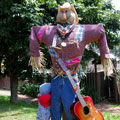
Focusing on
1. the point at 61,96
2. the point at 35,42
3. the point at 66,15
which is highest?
the point at 66,15

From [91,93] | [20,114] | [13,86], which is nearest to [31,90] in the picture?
[91,93]

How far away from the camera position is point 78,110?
1.98m

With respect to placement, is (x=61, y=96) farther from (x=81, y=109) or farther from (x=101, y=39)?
(x=101, y=39)

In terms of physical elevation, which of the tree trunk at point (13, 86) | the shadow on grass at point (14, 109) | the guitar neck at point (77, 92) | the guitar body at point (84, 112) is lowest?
the shadow on grass at point (14, 109)

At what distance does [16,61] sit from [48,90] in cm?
486

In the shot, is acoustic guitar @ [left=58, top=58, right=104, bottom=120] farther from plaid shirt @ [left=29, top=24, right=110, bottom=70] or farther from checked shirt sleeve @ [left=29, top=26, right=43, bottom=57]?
checked shirt sleeve @ [left=29, top=26, right=43, bottom=57]

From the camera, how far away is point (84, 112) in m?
2.02

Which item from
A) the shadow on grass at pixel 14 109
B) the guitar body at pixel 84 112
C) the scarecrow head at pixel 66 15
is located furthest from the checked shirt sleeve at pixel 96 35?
the shadow on grass at pixel 14 109

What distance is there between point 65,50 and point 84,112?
2.36 ft

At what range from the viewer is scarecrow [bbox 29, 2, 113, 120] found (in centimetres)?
209

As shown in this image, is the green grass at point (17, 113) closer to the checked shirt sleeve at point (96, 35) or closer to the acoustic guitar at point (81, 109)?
the acoustic guitar at point (81, 109)

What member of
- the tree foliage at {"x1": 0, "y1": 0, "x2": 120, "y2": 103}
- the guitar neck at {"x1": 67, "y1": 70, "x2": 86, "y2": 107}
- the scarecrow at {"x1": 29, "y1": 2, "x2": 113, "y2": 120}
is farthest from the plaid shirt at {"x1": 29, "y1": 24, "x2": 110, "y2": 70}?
the tree foliage at {"x1": 0, "y1": 0, "x2": 120, "y2": 103}

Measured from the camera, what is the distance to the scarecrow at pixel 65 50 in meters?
2.09

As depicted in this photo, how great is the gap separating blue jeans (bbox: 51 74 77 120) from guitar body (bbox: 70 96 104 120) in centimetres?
8
